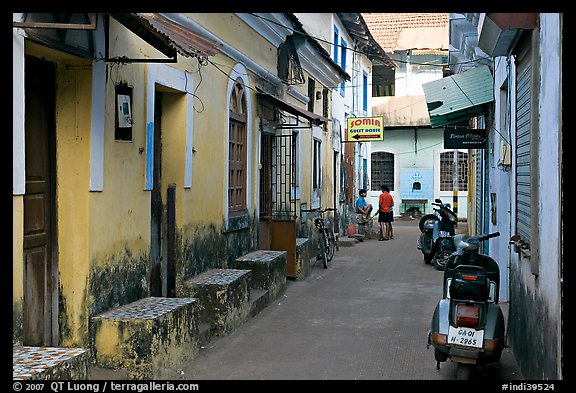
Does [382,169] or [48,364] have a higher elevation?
[382,169]

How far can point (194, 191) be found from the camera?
872 centimetres

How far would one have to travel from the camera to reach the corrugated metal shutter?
634 cm

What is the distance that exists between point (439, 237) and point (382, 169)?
17187 mm

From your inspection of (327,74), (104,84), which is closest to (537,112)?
(104,84)

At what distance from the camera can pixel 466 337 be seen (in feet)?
19.3

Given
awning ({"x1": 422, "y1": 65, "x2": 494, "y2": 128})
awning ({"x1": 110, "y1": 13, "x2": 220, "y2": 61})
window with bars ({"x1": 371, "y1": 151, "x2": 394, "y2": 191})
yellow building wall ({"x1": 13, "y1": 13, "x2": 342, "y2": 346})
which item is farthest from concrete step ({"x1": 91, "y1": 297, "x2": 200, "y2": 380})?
window with bars ({"x1": 371, "y1": 151, "x2": 394, "y2": 191})

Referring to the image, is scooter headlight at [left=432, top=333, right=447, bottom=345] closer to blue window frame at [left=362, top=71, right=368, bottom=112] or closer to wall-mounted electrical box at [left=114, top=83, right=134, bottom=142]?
wall-mounted electrical box at [left=114, top=83, right=134, bottom=142]

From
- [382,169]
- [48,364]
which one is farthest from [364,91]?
[48,364]

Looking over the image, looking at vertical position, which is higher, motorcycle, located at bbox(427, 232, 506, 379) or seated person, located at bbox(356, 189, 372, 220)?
seated person, located at bbox(356, 189, 372, 220)

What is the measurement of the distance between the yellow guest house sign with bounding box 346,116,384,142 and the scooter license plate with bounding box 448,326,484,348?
15776mm

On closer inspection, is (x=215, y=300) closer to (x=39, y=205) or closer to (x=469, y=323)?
(x=39, y=205)

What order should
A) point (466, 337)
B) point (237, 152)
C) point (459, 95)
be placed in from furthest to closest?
point (459, 95) < point (237, 152) < point (466, 337)

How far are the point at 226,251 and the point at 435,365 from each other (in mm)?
3840
